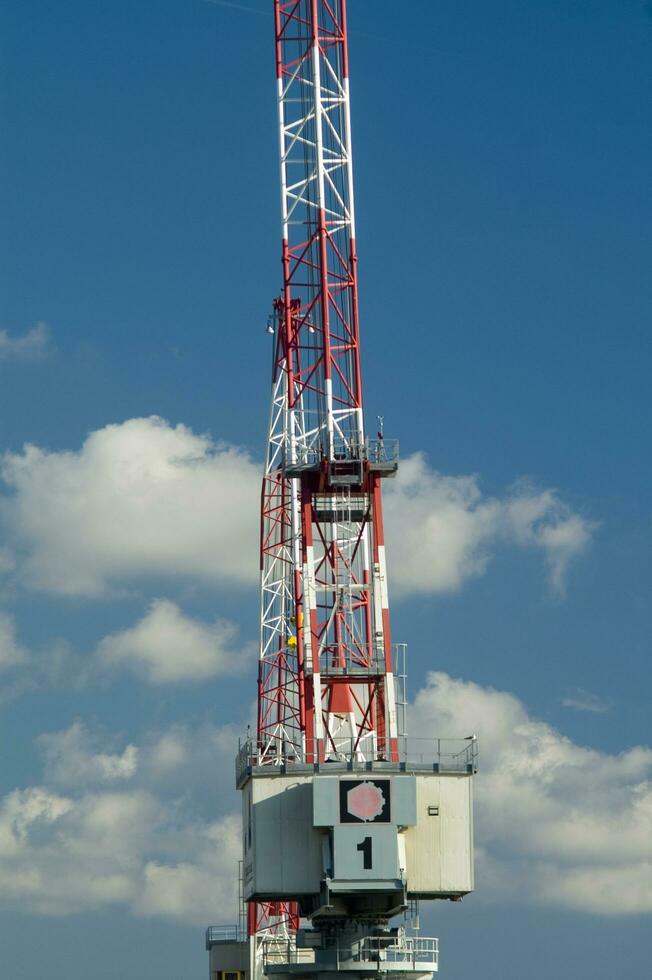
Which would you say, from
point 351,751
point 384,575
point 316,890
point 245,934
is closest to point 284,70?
point 384,575

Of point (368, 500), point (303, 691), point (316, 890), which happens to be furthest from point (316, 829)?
point (368, 500)

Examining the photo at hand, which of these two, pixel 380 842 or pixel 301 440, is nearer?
pixel 380 842

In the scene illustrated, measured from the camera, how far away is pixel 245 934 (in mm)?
153375

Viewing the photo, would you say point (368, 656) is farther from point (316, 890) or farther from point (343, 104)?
point (343, 104)

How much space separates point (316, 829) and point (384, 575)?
1770 centimetres

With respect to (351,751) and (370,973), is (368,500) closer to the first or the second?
(351,751)

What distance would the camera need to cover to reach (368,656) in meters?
115

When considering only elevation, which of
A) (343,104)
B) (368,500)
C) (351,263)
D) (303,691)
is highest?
(343,104)

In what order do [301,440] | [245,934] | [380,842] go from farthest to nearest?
[245,934] → [301,440] → [380,842]

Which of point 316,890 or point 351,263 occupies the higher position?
point 351,263

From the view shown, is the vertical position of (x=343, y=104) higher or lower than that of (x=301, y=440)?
higher

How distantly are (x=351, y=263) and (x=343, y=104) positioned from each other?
11.1 m

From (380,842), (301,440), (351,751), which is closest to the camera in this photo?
(380,842)

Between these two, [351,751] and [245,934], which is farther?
[245,934]
